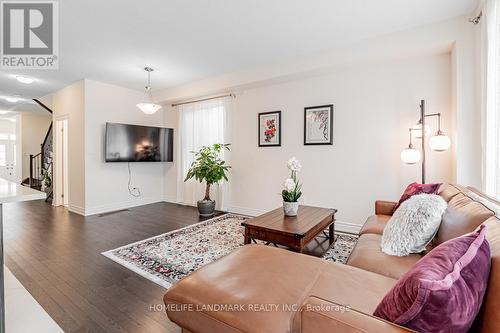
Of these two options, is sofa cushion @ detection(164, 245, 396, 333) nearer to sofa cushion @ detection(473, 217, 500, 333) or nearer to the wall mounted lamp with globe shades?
sofa cushion @ detection(473, 217, 500, 333)

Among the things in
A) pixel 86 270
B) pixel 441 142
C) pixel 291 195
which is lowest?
pixel 86 270

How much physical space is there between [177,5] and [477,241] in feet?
Answer: 9.55

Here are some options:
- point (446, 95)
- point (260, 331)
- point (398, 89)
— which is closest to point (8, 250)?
point (260, 331)

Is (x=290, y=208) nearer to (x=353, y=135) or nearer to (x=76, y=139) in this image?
(x=353, y=135)

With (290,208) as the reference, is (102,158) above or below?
above

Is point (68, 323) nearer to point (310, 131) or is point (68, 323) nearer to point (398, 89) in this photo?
point (310, 131)

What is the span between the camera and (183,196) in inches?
217

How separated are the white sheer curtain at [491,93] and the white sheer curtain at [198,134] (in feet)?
12.0

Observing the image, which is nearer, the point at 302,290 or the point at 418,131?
the point at 302,290

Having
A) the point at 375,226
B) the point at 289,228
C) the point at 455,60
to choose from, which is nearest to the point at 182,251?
the point at 289,228

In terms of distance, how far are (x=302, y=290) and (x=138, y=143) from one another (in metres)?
4.84

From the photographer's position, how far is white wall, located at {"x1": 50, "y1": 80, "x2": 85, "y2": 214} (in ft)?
15.0

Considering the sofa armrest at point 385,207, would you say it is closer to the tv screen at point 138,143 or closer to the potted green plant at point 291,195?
the potted green plant at point 291,195

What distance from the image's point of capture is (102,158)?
15.6ft
